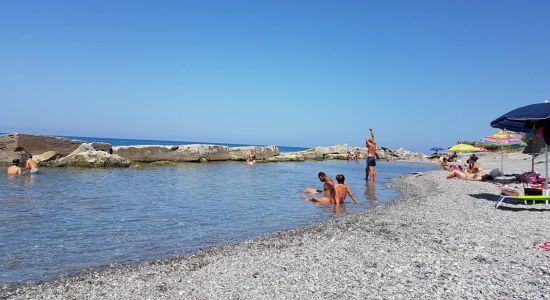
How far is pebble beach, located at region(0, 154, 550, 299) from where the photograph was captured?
14.2 ft

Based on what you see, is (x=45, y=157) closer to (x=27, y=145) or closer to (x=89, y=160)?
(x=27, y=145)

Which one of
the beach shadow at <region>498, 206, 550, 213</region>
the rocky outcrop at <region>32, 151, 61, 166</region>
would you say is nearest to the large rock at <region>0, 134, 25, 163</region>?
the rocky outcrop at <region>32, 151, 61, 166</region>

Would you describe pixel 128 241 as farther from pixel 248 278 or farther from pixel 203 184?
pixel 203 184

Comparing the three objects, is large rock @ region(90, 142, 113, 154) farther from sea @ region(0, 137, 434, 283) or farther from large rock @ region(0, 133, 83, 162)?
sea @ region(0, 137, 434, 283)

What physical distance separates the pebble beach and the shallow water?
2.68 ft

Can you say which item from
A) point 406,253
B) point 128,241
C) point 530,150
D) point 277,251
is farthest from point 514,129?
point 128,241

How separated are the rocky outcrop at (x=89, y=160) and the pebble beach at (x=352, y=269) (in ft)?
67.0

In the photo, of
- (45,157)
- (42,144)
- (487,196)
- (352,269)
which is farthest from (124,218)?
(42,144)

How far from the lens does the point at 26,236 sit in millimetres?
7617

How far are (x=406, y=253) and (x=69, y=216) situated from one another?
8.13 m

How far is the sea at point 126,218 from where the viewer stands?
646 centimetres

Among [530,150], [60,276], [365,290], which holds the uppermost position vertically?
[530,150]

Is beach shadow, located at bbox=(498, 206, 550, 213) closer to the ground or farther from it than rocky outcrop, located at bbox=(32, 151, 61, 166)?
closer to the ground

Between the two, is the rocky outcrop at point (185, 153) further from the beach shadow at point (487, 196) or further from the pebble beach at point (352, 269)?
the pebble beach at point (352, 269)
